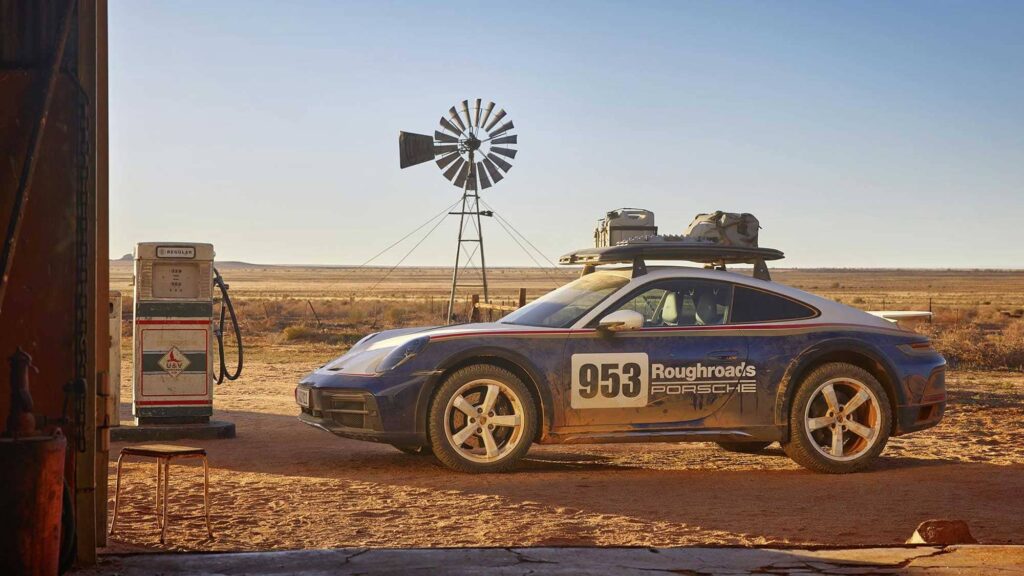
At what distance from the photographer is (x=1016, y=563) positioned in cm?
612

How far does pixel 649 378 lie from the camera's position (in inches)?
386

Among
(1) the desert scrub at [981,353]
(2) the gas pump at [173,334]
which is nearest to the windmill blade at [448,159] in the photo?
(1) the desert scrub at [981,353]

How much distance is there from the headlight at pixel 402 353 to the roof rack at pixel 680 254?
1.85 metres

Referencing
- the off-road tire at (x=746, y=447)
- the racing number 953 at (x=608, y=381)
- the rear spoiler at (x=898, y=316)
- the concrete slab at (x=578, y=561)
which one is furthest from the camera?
the off-road tire at (x=746, y=447)

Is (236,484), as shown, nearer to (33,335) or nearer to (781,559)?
(33,335)

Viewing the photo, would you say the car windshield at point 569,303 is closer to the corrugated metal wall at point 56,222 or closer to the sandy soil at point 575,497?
the sandy soil at point 575,497

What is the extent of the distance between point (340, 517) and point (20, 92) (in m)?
3.27

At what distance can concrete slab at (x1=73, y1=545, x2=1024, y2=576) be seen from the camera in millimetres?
5809

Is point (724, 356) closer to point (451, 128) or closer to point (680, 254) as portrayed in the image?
point (680, 254)

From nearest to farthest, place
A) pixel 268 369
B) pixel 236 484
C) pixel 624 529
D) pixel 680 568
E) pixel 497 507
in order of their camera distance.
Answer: pixel 680 568, pixel 624 529, pixel 497 507, pixel 236 484, pixel 268 369

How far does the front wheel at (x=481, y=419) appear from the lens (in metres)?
9.53

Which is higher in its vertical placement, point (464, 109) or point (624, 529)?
point (464, 109)

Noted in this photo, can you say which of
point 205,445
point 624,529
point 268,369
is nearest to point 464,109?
point 268,369

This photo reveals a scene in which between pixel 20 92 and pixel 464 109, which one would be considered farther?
pixel 464 109
